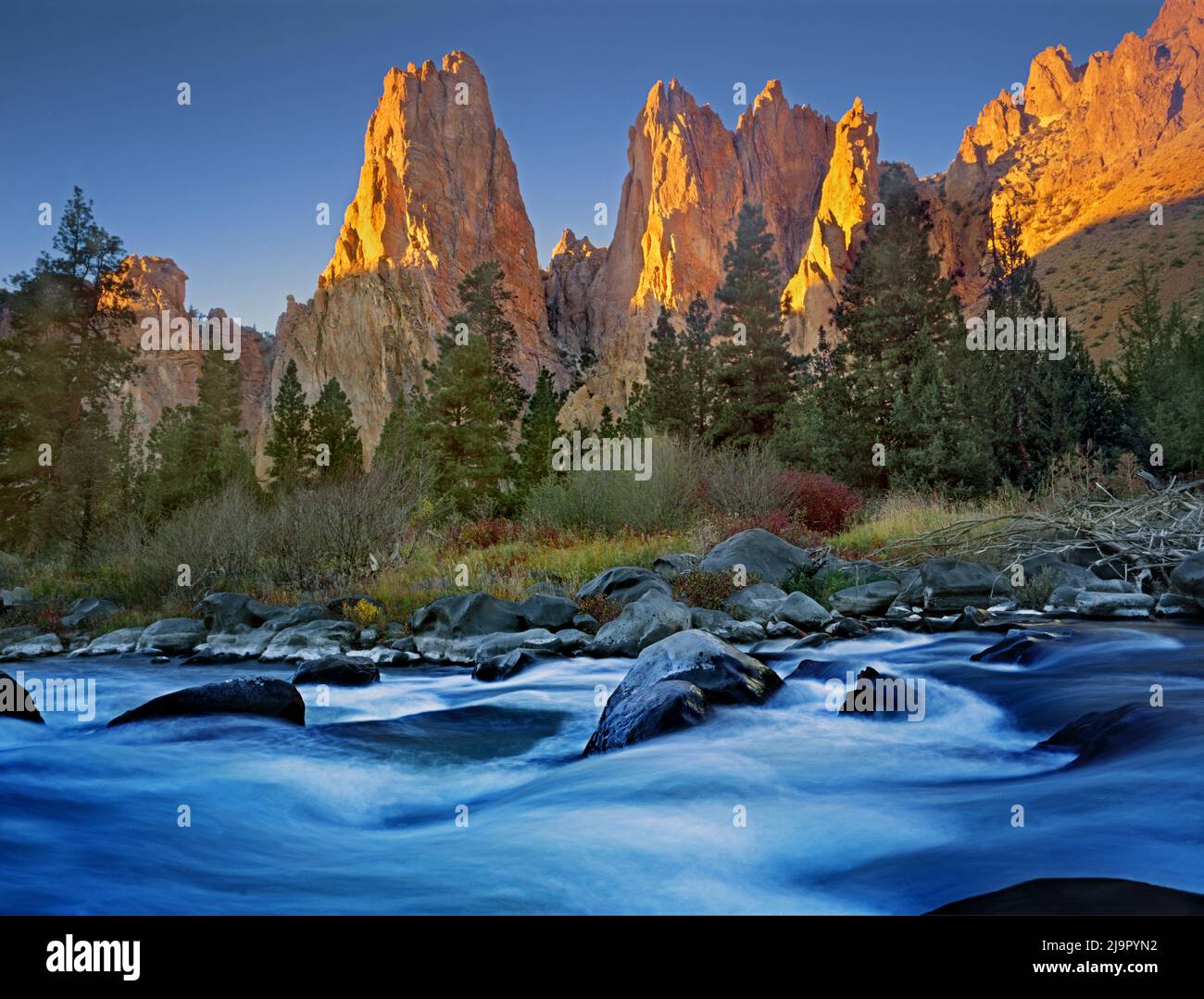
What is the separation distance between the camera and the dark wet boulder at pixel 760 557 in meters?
13.2

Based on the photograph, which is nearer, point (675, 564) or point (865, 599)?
point (865, 599)

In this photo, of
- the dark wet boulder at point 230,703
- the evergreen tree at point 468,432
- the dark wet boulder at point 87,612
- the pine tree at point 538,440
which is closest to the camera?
the dark wet boulder at point 230,703

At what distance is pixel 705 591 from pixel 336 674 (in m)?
5.33

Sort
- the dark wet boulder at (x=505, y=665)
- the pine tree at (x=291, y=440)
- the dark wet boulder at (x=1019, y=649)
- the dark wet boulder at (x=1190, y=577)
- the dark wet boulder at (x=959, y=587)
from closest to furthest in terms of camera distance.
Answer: the dark wet boulder at (x=1019, y=649)
the dark wet boulder at (x=505, y=665)
the dark wet boulder at (x=1190, y=577)
the dark wet boulder at (x=959, y=587)
the pine tree at (x=291, y=440)

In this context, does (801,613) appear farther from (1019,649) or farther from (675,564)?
(1019,649)

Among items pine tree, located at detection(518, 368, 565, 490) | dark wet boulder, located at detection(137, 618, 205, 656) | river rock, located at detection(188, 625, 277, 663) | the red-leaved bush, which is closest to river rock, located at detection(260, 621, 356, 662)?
river rock, located at detection(188, 625, 277, 663)

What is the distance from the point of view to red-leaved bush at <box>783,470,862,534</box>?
1822cm

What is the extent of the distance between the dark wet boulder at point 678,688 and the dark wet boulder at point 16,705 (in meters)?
4.44

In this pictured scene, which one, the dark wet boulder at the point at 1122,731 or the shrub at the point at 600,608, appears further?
the shrub at the point at 600,608

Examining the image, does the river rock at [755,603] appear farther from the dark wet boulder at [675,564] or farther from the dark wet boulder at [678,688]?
the dark wet boulder at [678,688]

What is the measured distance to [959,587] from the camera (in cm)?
1245

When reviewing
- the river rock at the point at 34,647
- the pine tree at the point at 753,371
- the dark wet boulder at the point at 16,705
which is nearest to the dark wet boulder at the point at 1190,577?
the dark wet boulder at the point at 16,705

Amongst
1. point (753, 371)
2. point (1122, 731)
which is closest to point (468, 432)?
point (753, 371)

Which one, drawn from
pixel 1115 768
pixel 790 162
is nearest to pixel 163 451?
pixel 1115 768
